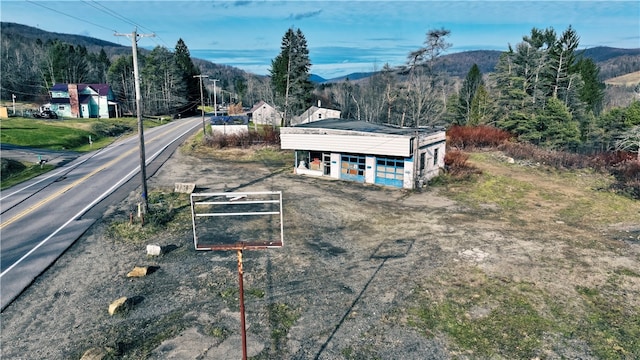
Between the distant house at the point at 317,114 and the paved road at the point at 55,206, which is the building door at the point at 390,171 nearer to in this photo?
the paved road at the point at 55,206

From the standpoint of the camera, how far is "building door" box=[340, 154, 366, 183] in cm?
3140

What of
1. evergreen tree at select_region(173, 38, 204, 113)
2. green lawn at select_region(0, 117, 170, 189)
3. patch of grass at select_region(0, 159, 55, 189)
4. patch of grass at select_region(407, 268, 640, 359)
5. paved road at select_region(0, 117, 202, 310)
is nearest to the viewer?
patch of grass at select_region(407, 268, 640, 359)

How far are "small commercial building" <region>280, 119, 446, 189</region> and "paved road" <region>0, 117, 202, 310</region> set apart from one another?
43.9ft

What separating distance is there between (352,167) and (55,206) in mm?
20993

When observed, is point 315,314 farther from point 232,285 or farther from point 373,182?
point 373,182

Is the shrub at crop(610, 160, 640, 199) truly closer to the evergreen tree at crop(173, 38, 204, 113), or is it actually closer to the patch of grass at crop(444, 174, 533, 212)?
the patch of grass at crop(444, 174, 533, 212)

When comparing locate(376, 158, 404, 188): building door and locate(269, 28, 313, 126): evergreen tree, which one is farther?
locate(269, 28, 313, 126): evergreen tree

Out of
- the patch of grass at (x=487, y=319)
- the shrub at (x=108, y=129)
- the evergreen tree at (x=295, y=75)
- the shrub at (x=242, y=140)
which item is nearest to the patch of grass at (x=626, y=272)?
the patch of grass at (x=487, y=319)

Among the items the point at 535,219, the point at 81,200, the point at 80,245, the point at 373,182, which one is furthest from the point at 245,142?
the point at 535,219

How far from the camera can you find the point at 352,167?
3186 cm

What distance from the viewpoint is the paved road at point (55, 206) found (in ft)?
52.4

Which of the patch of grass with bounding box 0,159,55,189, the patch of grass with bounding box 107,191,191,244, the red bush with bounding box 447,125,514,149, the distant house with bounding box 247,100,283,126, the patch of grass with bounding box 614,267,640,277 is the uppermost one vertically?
Answer: the distant house with bounding box 247,100,283,126

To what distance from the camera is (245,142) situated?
149ft

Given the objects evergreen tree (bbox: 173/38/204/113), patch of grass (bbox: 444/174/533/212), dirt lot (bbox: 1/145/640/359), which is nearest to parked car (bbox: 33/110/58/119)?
evergreen tree (bbox: 173/38/204/113)
